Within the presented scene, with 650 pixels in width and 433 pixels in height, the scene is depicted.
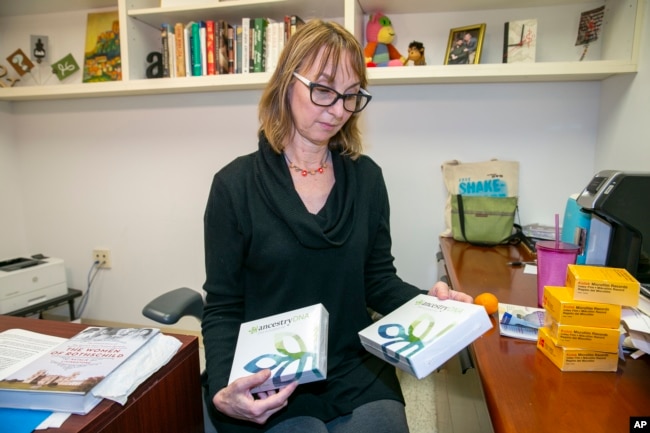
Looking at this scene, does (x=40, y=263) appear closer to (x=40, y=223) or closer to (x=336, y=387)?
(x=40, y=223)

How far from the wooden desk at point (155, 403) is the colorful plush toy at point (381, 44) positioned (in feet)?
4.49

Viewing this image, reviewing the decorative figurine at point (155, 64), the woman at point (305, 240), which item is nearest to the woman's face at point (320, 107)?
the woman at point (305, 240)

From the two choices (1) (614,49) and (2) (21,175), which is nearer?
(1) (614,49)

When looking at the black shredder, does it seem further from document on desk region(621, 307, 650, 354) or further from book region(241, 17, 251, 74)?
book region(241, 17, 251, 74)

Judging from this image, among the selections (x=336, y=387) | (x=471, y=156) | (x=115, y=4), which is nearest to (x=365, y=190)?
(x=336, y=387)

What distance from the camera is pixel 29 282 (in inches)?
83.5

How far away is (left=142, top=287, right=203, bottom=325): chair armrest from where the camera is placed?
1109 millimetres

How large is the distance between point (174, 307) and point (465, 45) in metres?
1.52

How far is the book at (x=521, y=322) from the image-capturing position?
866 mm

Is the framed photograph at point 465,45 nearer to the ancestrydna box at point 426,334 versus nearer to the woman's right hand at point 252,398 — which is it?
the ancestrydna box at point 426,334

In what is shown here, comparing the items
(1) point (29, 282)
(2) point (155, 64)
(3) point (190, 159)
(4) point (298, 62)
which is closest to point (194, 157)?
(3) point (190, 159)

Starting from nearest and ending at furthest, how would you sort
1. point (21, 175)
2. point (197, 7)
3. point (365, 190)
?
point (365, 190) < point (197, 7) < point (21, 175)

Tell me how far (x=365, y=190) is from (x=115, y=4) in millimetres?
1891

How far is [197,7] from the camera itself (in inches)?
69.1
